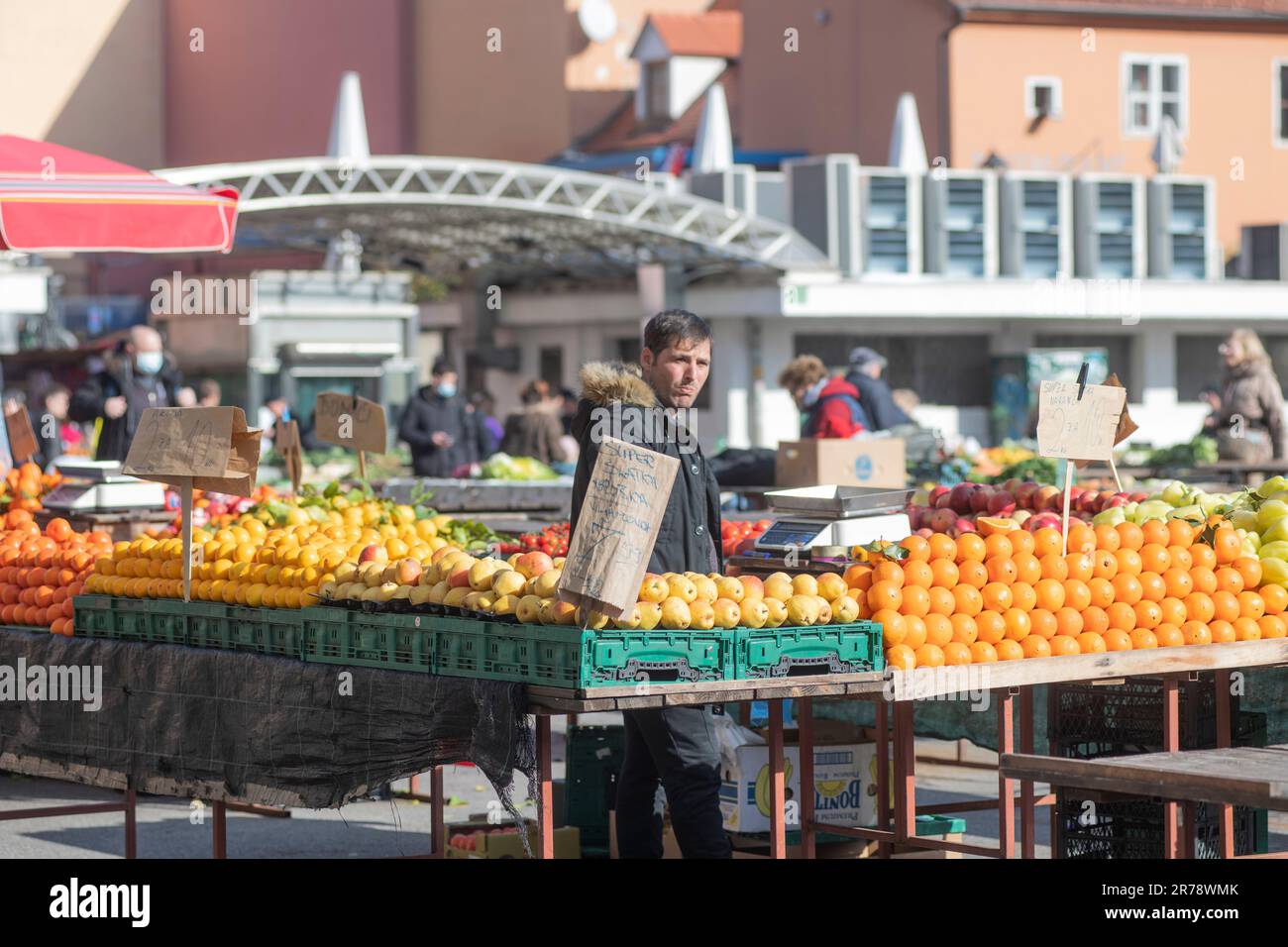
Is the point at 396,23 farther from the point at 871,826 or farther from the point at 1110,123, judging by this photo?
the point at 871,826

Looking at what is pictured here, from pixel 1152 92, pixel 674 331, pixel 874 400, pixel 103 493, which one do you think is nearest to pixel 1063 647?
pixel 674 331

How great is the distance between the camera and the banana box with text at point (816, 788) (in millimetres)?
6727

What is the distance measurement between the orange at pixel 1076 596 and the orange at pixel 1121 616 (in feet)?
0.26

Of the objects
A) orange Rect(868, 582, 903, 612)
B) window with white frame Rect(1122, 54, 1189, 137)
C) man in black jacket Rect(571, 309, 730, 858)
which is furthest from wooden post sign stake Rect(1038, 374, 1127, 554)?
window with white frame Rect(1122, 54, 1189, 137)

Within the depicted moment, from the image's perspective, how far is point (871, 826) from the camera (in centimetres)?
691

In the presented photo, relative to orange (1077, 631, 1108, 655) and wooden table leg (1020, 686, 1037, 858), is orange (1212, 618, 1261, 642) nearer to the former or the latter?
orange (1077, 631, 1108, 655)

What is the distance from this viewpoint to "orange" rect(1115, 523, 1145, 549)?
6.33m

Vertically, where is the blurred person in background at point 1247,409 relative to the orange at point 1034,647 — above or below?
above

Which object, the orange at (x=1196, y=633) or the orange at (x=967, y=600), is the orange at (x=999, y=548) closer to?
the orange at (x=967, y=600)

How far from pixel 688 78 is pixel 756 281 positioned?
14.9 metres

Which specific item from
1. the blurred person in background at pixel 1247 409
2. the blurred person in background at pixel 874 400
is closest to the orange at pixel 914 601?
the blurred person in background at pixel 874 400

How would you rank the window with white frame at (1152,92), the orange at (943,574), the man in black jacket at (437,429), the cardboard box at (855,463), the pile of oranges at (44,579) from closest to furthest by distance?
the orange at (943,574) → the pile of oranges at (44,579) → the cardboard box at (855,463) → the man in black jacket at (437,429) → the window with white frame at (1152,92)

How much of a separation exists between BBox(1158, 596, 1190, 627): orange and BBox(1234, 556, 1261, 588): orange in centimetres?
33
